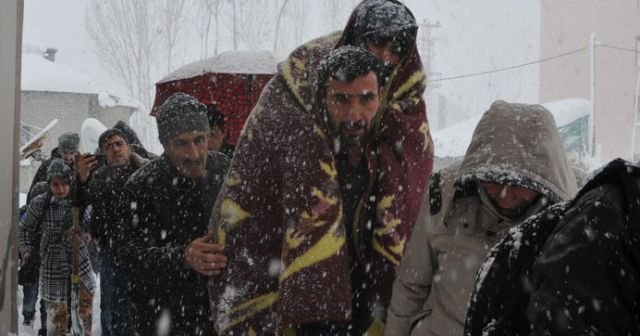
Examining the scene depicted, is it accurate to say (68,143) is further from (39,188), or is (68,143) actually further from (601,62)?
(601,62)

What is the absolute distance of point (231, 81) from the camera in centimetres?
666

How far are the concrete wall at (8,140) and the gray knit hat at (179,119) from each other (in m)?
0.67

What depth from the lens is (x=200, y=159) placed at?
357 centimetres

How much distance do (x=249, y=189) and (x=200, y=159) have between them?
85cm

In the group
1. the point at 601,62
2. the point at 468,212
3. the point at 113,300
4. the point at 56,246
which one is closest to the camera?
the point at 468,212

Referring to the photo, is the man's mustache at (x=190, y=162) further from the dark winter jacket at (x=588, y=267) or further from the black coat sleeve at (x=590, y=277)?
the black coat sleeve at (x=590, y=277)

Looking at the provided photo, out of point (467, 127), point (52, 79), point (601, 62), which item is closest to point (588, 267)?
point (467, 127)

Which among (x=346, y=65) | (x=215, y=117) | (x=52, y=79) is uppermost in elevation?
(x=52, y=79)

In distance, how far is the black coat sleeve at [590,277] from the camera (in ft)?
4.14

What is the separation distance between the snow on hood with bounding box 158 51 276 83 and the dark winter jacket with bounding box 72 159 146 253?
1.33 metres

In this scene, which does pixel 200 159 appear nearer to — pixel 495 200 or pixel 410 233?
pixel 410 233

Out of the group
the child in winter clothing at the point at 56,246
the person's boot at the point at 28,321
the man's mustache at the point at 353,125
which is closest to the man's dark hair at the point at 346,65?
the man's mustache at the point at 353,125

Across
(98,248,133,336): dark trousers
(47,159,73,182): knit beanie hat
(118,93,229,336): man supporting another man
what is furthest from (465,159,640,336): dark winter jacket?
(47,159,73,182): knit beanie hat

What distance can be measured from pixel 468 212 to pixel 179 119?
1524 millimetres
